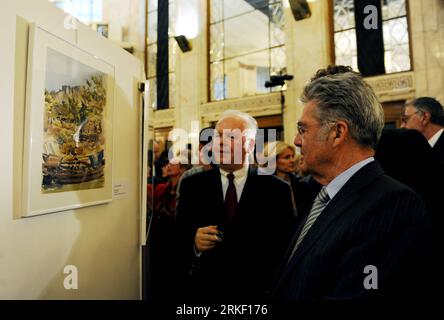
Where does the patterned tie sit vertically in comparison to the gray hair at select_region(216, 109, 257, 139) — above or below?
below

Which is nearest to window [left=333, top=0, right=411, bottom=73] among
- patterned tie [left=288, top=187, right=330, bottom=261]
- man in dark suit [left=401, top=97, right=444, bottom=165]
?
man in dark suit [left=401, top=97, right=444, bottom=165]

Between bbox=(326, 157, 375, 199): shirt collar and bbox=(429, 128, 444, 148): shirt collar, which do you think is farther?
bbox=(429, 128, 444, 148): shirt collar

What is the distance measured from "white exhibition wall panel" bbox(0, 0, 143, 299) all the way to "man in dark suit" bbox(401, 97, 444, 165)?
213 cm

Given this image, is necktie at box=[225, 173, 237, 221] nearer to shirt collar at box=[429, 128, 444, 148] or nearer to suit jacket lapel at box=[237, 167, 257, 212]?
suit jacket lapel at box=[237, 167, 257, 212]

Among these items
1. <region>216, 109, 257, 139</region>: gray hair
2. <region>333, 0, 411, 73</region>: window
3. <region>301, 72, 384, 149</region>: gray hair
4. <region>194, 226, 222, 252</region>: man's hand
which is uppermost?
<region>333, 0, 411, 73</region>: window

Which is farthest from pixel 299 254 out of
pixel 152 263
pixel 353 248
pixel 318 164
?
pixel 152 263

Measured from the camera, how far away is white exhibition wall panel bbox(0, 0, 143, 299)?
1.29 meters

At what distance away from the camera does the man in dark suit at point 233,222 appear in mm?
1528

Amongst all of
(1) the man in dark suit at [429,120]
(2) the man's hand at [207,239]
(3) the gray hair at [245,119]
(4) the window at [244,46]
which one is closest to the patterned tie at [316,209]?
(2) the man's hand at [207,239]

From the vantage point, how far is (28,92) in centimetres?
135

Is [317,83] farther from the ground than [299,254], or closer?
farther from the ground

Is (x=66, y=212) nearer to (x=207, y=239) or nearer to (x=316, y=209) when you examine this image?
(x=207, y=239)
